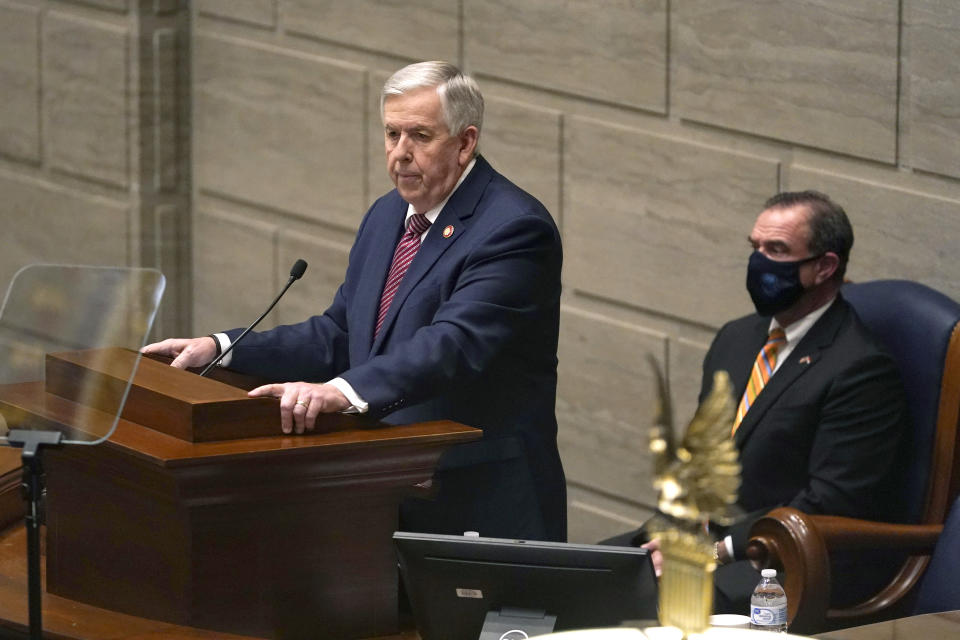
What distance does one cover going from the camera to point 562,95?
5277 millimetres

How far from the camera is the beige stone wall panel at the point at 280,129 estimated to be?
608cm

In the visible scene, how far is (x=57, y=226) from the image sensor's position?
285 inches

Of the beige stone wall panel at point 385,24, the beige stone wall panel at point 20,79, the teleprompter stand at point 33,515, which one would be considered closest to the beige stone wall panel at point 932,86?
the beige stone wall panel at point 385,24

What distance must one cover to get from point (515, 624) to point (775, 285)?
70.3 inches

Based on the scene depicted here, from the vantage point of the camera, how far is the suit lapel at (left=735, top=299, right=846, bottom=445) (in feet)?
12.9

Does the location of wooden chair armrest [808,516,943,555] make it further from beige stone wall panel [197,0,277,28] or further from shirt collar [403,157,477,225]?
beige stone wall panel [197,0,277,28]

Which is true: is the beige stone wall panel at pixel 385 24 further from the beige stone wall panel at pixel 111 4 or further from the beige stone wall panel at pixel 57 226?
the beige stone wall panel at pixel 57 226

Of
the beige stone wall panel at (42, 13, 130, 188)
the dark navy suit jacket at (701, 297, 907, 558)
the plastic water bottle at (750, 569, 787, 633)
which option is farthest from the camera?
the beige stone wall panel at (42, 13, 130, 188)

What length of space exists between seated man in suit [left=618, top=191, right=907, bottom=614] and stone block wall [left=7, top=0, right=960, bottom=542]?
0.42m

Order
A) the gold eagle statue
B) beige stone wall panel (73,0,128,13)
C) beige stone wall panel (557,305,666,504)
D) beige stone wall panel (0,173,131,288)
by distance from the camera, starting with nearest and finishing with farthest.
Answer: the gold eagle statue → beige stone wall panel (557,305,666,504) → beige stone wall panel (73,0,128,13) → beige stone wall panel (0,173,131,288)

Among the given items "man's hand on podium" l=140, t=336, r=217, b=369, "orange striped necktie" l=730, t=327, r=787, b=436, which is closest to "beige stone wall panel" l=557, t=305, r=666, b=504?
"orange striped necktie" l=730, t=327, r=787, b=436

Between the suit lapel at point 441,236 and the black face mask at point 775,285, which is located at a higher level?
the suit lapel at point 441,236

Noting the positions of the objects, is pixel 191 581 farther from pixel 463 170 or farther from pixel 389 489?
pixel 463 170

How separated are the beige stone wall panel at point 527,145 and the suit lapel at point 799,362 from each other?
58.6 inches
